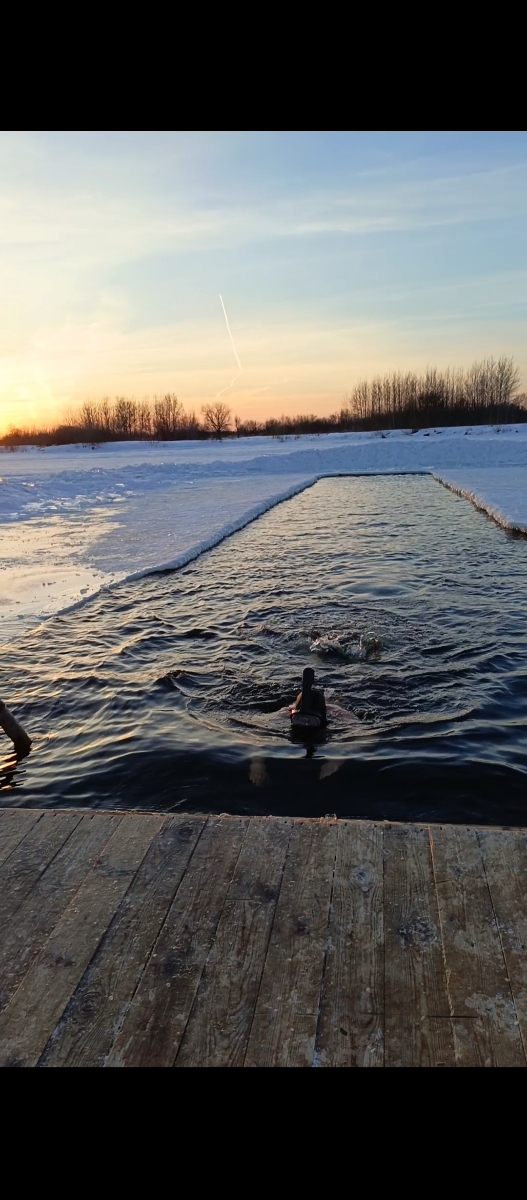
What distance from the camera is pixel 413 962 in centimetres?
230

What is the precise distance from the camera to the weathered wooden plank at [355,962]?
6.57 ft

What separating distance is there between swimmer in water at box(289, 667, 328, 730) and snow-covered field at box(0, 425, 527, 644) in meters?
3.59

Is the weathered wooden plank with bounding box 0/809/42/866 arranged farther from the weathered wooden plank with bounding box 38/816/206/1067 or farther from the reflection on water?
the reflection on water

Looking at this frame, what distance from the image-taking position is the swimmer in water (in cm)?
498

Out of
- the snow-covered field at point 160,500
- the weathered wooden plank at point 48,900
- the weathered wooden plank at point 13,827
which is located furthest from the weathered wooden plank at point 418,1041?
the snow-covered field at point 160,500

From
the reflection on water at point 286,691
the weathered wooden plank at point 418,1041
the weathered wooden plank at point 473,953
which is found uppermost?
the weathered wooden plank at point 473,953

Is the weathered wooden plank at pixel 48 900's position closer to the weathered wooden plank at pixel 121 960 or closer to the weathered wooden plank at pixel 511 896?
the weathered wooden plank at pixel 121 960

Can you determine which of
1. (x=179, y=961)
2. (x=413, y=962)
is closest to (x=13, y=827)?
(x=179, y=961)

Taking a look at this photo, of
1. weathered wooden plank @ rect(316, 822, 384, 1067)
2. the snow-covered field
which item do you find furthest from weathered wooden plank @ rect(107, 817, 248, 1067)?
the snow-covered field

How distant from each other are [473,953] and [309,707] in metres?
2.73

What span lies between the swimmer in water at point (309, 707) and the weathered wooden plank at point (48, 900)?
1956 mm
